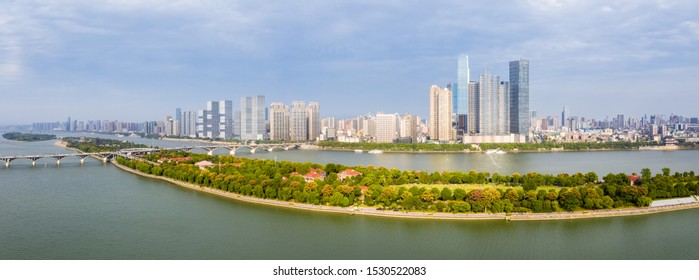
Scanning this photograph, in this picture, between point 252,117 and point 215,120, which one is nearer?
point 252,117

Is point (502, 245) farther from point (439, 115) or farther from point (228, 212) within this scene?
point (439, 115)

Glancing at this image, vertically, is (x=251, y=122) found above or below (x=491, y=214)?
above

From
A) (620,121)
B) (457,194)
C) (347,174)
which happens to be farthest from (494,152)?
(620,121)

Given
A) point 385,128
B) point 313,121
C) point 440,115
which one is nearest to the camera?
point 385,128

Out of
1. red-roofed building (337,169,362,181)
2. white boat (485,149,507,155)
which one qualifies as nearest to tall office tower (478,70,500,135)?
white boat (485,149,507,155)

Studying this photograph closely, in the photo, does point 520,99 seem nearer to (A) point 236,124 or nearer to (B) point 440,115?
(B) point 440,115

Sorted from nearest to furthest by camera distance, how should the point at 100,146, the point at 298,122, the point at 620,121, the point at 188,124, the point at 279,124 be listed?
the point at 100,146 → the point at 298,122 → the point at 279,124 → the point at 188,124 → the point at 620,121

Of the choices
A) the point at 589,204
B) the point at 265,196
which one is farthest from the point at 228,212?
the point at 589,204
